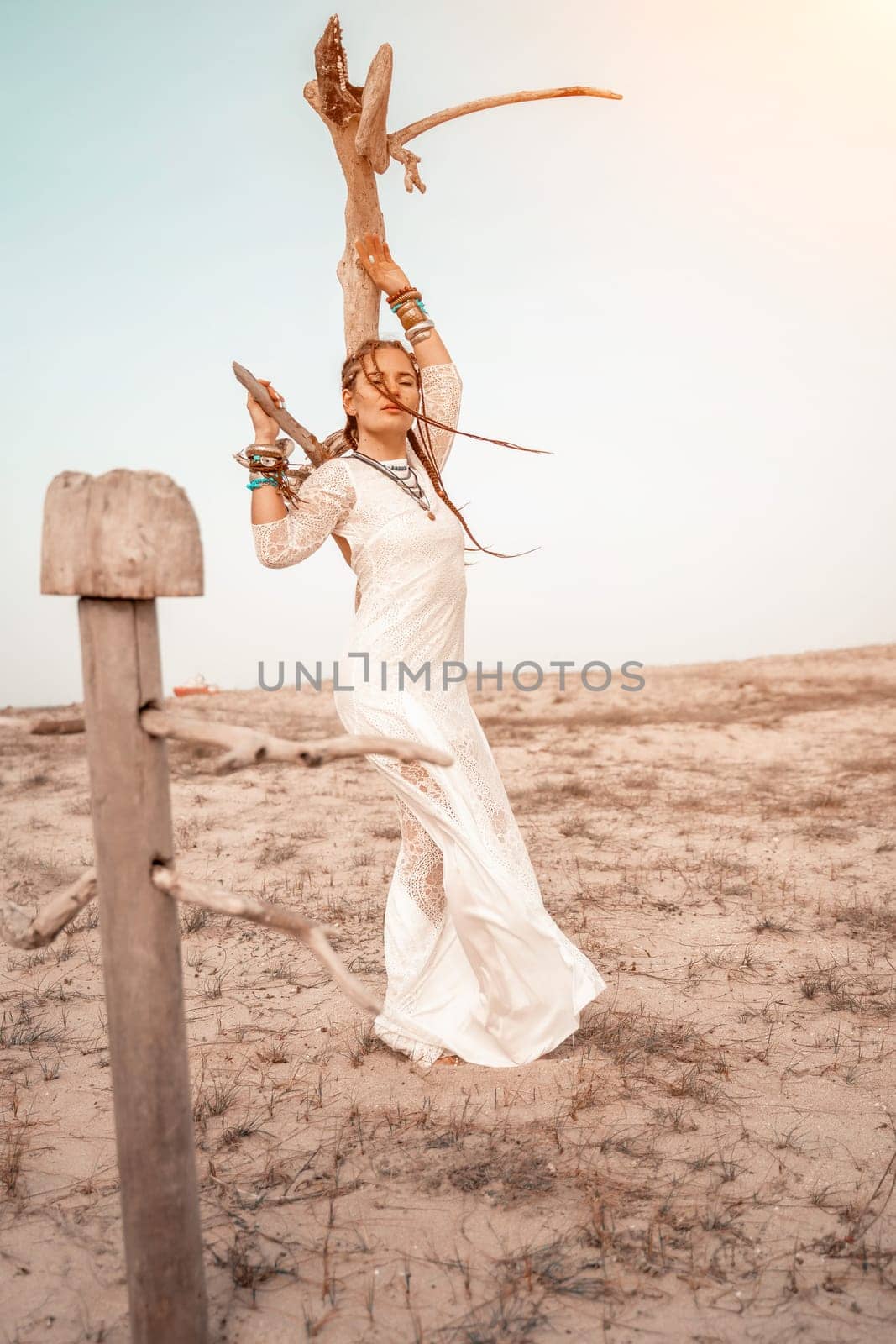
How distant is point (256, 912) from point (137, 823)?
0.94ft

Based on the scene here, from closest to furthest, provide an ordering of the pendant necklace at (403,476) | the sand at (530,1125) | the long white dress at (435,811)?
the sand at (530,1125)
the long white dress at (435,811)
the pendant necklace at (403,476)

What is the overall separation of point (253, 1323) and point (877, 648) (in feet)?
67.0

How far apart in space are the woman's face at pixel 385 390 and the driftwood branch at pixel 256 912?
2.14m

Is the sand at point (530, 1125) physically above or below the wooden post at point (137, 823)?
below

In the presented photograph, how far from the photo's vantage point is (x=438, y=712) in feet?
11.1

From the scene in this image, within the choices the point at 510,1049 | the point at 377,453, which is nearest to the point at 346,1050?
the point at 510,1049

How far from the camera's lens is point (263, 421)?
10.9 feet

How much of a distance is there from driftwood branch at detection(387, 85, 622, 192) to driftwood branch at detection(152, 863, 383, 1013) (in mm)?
3352

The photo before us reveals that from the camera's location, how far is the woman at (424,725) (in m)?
3.19

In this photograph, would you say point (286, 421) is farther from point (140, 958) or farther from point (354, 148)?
point (140, 958)

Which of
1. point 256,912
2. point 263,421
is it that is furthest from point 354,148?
point 256,912

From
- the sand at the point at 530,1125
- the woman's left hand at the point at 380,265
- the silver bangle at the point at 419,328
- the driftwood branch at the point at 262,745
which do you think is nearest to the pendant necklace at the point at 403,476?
the silver bangle at the point at 419,328

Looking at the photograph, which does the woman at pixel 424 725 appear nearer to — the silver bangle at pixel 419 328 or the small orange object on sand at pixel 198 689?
the silver bangle at pixel 419 328

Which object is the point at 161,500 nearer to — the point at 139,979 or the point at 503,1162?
the point at 139,979
